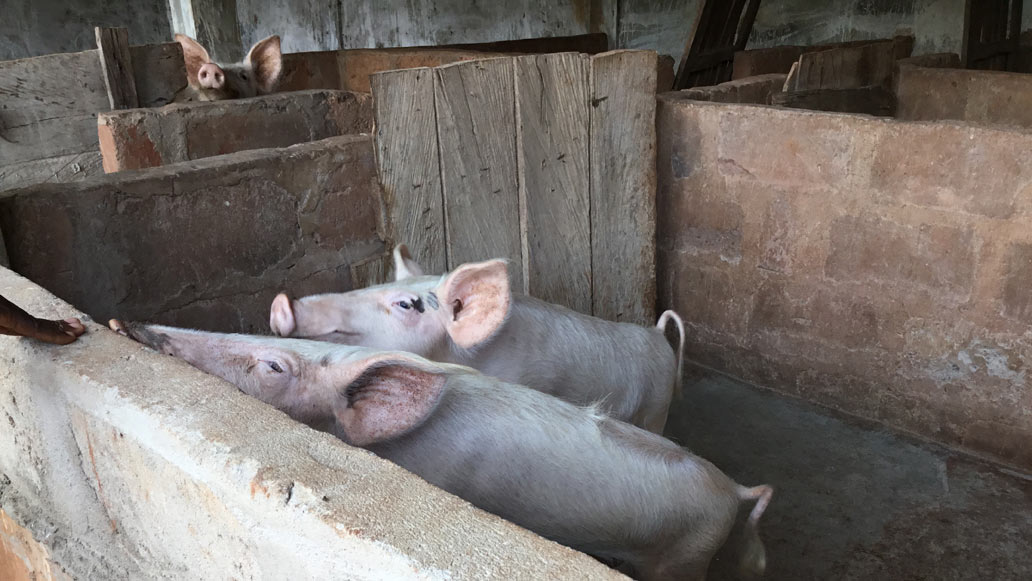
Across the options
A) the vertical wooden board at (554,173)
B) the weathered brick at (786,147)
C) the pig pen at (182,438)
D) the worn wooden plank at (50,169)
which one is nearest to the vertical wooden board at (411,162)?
the pig pen at (182,438)

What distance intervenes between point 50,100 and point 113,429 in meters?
4.61

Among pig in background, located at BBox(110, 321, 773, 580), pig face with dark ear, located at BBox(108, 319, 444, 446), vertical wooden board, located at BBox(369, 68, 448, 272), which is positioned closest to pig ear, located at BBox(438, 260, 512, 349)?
pig in background, located at BBox(110, 321, 773, 580)

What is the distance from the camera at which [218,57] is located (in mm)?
10359

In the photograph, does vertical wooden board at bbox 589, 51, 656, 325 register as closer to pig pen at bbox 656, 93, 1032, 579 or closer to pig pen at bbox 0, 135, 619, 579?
pig pen at bbox 656, 93, 1032, 579

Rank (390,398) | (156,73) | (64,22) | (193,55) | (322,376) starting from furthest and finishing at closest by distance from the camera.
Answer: (64,22) → (156,73) → (193,55) → (322,376) → (390,398)

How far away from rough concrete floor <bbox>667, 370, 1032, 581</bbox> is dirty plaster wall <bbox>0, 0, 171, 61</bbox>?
10.4m

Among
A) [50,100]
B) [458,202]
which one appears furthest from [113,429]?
[50,100]

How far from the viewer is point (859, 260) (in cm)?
355

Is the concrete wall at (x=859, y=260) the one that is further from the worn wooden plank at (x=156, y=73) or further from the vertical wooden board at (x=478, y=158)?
the worn wooden plank at (x=156, y=73)

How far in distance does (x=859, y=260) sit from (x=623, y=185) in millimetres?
1044

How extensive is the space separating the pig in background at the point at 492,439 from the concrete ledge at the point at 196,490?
242 mm

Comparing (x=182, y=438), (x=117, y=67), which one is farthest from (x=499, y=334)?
(x=117, y=67)

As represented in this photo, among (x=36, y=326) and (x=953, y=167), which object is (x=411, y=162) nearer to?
(x=36, y=326)

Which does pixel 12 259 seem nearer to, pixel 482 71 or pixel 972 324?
pixel 482 71
